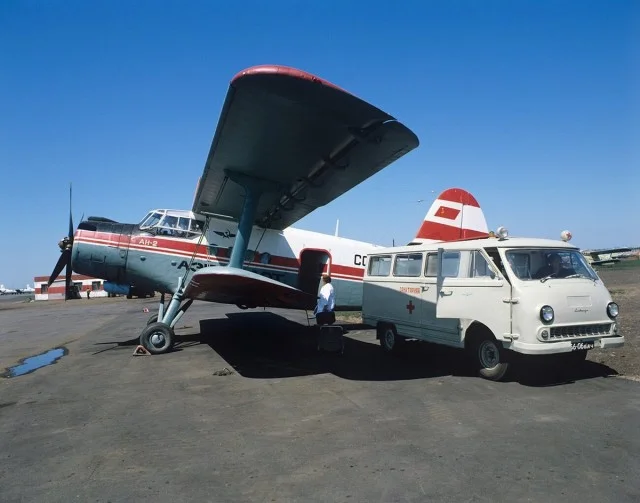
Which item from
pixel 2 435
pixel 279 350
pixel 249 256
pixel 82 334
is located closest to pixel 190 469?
pixel 2 435

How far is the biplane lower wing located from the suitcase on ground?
662mm

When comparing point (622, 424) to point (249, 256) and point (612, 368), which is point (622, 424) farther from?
point (249, 256)

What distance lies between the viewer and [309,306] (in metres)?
10.6

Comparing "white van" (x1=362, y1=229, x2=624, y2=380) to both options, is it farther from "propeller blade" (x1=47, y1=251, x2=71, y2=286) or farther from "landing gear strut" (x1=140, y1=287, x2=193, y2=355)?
"propeller blade" (x1=47, y1=251, x2=71, y2=286)

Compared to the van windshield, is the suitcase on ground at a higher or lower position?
lower

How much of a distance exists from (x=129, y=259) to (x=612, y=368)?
33.7 feet

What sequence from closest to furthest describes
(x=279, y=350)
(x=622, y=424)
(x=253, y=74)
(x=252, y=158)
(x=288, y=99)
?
(x=622, y=424), (x=253, y=74), (x=288, y=99), (x=252, y=158), (x=279, y=350)

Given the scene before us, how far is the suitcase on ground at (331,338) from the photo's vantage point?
31.8 ft

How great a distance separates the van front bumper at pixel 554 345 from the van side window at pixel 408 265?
104 inches

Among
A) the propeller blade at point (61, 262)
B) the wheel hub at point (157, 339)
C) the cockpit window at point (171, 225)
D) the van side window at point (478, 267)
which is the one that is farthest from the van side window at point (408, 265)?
the propeller blade at point (61, 262)

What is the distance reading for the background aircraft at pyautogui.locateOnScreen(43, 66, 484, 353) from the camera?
6043mm

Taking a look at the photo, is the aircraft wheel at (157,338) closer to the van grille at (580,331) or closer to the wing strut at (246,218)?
the wing strut at (246,218)

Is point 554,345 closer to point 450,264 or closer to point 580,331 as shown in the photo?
point 580,331

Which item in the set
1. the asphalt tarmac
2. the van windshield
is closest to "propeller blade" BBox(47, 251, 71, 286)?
the asphalt tarmac
